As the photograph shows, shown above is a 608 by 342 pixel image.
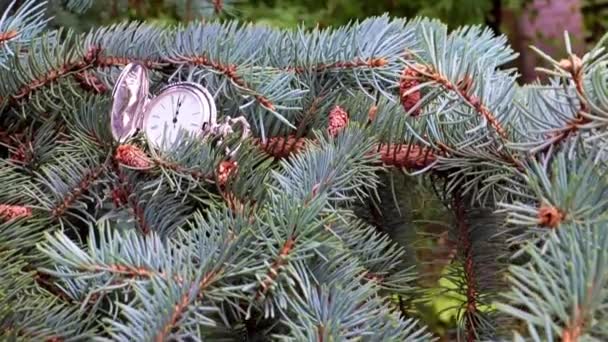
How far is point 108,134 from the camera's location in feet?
1.60

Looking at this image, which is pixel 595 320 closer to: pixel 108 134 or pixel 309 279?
pixel 309 279

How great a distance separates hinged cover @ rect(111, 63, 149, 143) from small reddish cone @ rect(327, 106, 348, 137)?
0.14 m

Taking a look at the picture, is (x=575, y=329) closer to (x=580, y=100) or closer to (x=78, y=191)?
(x=580, y=100)

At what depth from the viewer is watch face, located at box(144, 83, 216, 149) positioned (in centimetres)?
50

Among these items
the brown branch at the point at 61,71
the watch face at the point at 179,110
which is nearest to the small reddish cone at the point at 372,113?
the watch face at the point at 179,110

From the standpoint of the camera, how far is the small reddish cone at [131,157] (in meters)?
0.45

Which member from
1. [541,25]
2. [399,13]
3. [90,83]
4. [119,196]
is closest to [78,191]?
[119,196]

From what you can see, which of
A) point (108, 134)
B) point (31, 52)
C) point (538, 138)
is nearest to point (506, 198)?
point (538, 138)

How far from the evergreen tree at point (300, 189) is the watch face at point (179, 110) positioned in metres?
0.03

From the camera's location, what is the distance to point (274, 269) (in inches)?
14.1

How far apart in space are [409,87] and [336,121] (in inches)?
3.2

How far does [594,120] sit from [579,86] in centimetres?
2

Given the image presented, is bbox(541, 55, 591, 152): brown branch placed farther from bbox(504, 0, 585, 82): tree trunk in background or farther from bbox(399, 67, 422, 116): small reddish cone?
bbox(504, 0, 585, 82): tree trunk in background

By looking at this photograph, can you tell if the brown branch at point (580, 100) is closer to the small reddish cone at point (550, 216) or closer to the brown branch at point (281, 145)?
the small reddish cone at point (550, 216)
